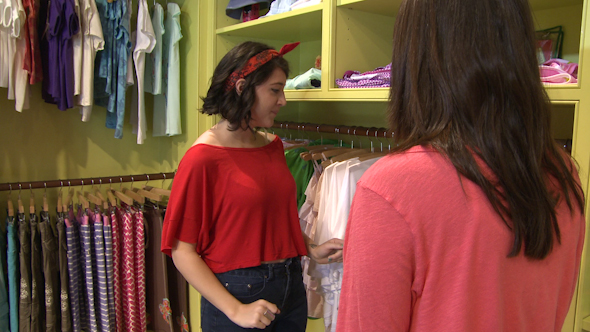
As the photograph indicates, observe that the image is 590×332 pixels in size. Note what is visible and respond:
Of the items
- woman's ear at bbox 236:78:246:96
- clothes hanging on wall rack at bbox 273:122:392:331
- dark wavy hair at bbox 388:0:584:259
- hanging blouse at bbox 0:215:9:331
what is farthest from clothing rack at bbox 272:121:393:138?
hanging blouse at bbox 0:215:9:331

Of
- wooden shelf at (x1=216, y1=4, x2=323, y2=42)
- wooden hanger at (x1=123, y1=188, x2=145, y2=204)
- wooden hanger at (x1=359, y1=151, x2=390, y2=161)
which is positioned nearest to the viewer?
wooden hanger at (x1=359, y1=151, x2=390, y2=161)

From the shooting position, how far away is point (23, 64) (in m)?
2.09

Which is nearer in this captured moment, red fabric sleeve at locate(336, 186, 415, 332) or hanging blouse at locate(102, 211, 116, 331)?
red fabric sleeve at locate(336, 186, 415, 332)

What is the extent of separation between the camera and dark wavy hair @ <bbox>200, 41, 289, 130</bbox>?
146cm

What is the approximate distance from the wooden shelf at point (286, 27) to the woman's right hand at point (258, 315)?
1.17 meters

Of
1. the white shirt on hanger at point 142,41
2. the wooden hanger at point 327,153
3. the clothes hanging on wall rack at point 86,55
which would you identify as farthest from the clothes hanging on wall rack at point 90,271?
the wooden hanger at point 327,153

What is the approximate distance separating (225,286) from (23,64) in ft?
4.93

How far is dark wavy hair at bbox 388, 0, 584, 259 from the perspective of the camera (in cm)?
62

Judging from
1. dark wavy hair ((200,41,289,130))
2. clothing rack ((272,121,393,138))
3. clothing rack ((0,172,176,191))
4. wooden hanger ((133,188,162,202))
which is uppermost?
dark wavy hair ((200,41,289,130))

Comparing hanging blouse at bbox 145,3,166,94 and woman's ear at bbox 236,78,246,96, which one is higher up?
hanging blouse at bbox 145,3,166,94

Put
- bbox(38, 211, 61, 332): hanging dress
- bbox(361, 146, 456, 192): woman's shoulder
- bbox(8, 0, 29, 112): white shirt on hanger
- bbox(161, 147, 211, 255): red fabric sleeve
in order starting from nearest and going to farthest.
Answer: bbox(361, 146, 456, 192): woman's shoulder < bbox(161, 147, 211, 255): red fabric sleeve < bbox(8, 0, 29, 112): white shirt on hanger < bbox(38, 211, 61, 332): hanging dress

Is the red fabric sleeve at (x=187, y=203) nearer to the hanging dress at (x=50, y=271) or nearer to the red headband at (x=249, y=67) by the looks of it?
the red headband at (x=249, y=67)

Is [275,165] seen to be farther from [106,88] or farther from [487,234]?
[106,88]

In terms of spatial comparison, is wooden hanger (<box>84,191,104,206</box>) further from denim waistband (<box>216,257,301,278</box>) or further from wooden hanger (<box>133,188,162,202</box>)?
denim waistband (<box>216,257,301,278</box>)
